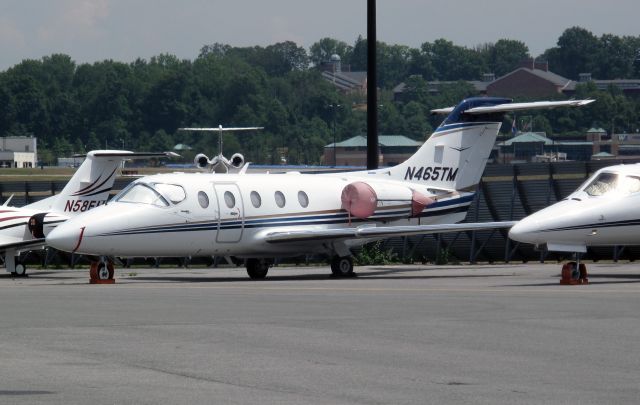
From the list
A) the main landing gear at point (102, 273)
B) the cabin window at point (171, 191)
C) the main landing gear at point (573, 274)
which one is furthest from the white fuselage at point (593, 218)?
the main landing gear at point (102, 273)

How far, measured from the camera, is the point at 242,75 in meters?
183

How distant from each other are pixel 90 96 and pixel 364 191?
15113cm

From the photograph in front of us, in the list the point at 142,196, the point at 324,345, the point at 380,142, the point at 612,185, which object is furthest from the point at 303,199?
the point at 380,142

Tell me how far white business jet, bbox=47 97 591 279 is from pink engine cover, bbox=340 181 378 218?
0.07 feet

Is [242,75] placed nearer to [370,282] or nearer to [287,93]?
[287,93]

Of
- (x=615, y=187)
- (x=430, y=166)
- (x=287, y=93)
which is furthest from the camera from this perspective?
(x=287, y=93)

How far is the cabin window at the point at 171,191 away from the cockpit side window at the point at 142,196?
10cm

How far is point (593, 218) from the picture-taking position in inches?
1045

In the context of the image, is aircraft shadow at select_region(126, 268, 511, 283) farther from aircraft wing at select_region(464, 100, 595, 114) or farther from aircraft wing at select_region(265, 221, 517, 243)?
aircraft wing at select_region(464, 100, 595, 114)

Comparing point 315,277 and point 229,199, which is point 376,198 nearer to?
point 315,277

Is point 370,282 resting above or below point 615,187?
below

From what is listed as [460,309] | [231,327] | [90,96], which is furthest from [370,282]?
[90,96]

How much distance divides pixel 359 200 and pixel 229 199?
10.2 ft

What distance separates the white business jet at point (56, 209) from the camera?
3684 cm
